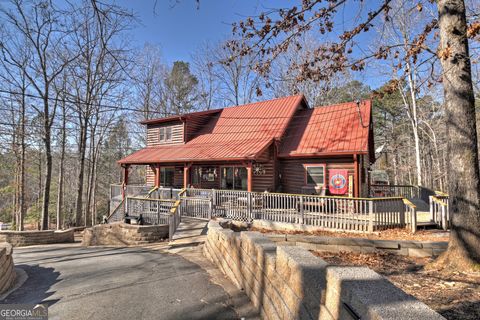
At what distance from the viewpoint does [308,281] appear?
2512mm

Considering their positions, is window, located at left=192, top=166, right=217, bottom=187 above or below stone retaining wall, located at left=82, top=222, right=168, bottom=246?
above

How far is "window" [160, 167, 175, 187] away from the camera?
19.8 m

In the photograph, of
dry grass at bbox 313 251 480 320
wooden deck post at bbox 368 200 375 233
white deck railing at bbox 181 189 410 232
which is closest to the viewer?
dry grass at bbox 313 251 480 320

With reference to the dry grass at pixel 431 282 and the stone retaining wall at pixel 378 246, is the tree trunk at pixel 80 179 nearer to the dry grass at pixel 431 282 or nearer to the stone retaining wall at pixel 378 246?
the stone retaining wall at pixel 378 246

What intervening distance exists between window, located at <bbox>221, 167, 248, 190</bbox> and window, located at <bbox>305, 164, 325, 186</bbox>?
3645mm

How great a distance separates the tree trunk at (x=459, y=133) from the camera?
15.1 feet

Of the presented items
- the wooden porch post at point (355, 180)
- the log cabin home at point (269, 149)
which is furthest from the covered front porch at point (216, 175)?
the wooden porch post at point (355, 180)

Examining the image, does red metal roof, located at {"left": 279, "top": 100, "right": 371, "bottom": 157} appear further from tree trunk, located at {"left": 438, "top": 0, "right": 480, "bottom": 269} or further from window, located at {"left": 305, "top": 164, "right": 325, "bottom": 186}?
tree trunk, located at {"left": 438, "top": 0, "right": 480, "bottom": 269}

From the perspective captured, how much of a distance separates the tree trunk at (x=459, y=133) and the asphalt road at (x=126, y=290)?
4013 mm

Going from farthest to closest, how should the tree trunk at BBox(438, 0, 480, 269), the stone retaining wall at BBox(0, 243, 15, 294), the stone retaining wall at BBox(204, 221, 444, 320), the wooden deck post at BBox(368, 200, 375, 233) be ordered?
the wooden deck post at BBox(368, 200, 375, 233) < the stone retaining wall at BBox(0, 243, 15, 294) < the tree trunk at BBox(438, 0, 480, 269) < the stone retaining wall at BBox(204, 221, 444, 320)

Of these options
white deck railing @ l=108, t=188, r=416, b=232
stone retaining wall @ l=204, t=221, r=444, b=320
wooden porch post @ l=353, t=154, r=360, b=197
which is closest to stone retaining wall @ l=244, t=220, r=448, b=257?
stone retaining wall @ l=204, t=221, r=444, b=320

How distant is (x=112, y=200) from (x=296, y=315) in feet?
57.8

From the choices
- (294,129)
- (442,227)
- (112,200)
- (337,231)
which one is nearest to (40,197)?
(112,200)

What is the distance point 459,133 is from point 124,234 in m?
11.3
